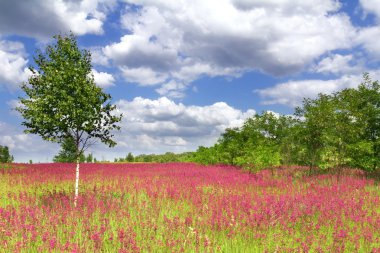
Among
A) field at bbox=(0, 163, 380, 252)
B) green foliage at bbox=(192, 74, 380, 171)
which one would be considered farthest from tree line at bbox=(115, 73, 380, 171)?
field at bbox=(0, 163, 380, 252)

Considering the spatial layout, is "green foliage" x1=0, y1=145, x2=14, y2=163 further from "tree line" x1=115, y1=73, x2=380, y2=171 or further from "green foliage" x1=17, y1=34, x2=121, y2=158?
"green foliage" x1=17, y1=34, x2=121, y2=158

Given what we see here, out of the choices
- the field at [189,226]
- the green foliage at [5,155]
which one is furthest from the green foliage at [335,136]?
the green foliage at [5,155]

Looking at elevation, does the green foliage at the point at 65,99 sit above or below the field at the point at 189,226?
above

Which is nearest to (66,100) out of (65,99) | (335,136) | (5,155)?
(65,99)

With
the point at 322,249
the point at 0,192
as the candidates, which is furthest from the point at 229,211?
the point at 0,192

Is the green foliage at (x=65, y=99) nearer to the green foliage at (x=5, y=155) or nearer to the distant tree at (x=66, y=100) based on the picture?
the distant tree at (x=66, y=100)

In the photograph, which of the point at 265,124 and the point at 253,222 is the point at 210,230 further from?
the point at 265,124

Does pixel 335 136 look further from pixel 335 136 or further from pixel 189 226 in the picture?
pixel 189 226

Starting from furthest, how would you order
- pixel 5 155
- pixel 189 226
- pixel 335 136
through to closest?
pixel 5 155 < pixel 335 136 < pixel 189 226

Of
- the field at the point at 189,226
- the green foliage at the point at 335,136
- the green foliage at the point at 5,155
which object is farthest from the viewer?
the green foliage at the point at 5,155

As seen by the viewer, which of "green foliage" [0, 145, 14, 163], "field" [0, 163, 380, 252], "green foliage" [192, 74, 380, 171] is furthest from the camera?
"green foliage" [0, 145, 14, 163]

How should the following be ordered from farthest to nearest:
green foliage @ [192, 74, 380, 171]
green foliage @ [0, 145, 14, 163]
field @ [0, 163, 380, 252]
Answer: green foliage @ [0, 145, 14, 163]
green foliage @ [192, 74, 380, 171]
field @ [0, 163, 380, 252]

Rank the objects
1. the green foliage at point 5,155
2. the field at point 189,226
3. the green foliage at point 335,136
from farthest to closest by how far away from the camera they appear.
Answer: the green foliage at point 5,155 < the green foliage at point 335,136 < the field at point 189,226

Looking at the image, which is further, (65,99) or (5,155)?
(5,155)
